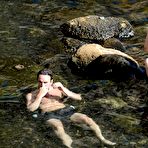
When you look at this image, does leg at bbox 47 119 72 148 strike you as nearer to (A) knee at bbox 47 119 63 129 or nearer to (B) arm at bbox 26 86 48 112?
(A) knee at bbox 47 119 63 129

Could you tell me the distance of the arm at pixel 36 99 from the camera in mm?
11578

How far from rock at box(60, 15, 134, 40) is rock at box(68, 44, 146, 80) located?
2843 mm

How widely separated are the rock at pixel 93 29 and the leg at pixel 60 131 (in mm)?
7273

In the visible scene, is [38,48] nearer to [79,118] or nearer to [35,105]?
[35,105]

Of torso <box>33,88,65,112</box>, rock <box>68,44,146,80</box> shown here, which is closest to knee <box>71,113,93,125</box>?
torso <box>33,88,65,112</box>

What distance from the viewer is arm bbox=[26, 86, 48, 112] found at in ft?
38.0

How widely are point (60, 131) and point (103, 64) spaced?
426 cm

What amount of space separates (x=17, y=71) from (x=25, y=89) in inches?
55.8

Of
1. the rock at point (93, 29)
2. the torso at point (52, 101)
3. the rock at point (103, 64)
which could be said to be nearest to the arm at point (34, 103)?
the torso at point (52, 101)

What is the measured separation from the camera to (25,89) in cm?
1345

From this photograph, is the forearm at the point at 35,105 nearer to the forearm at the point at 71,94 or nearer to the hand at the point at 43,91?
the hand at the point at 43,91

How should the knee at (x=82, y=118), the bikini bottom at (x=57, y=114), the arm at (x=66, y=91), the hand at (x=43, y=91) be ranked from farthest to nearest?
the arm at (x=66, y=91)
the hand at (x=43, y=91)
the bikini bottom at (x=57, y=114)
the knee at (x=82, y=118)

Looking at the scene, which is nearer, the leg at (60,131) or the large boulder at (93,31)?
the leg at (60,131)

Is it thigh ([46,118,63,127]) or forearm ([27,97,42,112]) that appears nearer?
thigh ([46,118,63,127])
